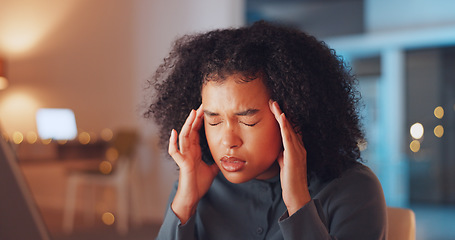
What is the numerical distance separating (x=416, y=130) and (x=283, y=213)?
11.7 feet

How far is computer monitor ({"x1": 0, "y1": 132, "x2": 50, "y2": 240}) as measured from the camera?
1.33ft

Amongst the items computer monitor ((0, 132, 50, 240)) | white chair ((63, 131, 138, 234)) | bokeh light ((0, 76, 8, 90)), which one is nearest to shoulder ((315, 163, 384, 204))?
computer monitor ((0, 132, 50, 240))

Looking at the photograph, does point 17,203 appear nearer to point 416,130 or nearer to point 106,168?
point 106,168

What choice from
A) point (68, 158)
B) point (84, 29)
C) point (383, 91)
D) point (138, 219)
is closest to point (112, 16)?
point (84, 29)

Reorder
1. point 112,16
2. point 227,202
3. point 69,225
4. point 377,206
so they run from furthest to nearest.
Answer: point 112,16 → point 69,225 → point 227,202 → point 377,206

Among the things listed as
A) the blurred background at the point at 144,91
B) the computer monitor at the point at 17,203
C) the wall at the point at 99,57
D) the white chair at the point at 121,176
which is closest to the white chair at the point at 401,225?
the computer monitor at the point at 17,203

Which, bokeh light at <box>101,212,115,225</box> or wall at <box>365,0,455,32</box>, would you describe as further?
bokeh light at <box>101,212,115,225</box>

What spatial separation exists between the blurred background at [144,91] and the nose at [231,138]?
3.08m

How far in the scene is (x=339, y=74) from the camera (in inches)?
38.1

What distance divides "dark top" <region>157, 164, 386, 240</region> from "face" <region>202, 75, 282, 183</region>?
0.11 m

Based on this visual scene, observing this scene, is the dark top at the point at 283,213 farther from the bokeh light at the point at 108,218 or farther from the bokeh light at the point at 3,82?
the bokeh light at the point at 3,82

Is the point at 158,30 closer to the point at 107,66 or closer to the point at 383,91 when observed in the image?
the point at 107,66

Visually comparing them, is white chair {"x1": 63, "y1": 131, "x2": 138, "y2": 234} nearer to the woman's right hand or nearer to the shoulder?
the woman's right hand

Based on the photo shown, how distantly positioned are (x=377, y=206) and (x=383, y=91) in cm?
371
